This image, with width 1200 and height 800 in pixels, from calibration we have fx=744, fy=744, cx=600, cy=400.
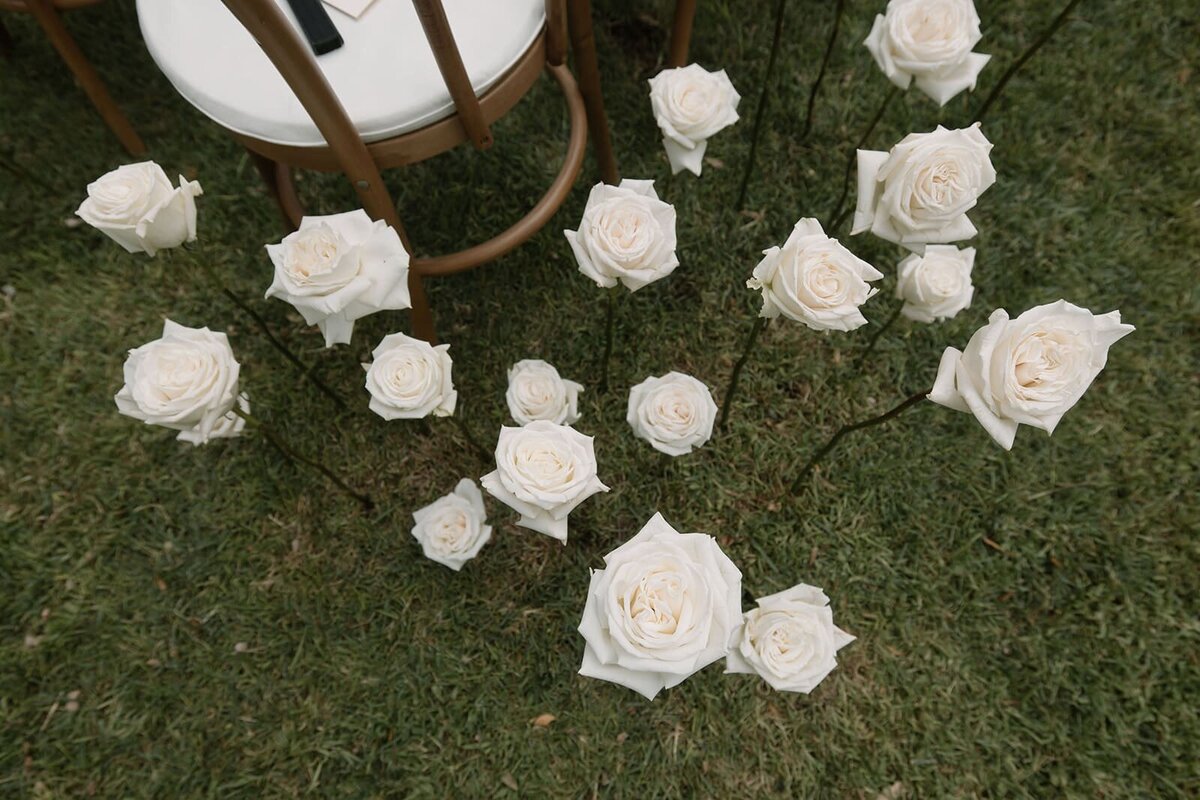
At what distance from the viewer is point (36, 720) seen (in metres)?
1.60

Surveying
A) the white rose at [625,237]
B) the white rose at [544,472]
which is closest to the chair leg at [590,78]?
the white rose at [625,237]

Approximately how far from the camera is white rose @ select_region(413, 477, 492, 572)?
5.00ft

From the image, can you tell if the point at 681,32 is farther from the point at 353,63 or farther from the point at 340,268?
the point at 340,268

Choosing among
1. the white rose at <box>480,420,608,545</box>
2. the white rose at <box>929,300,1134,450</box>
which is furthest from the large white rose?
the white rose at <box>929,300,1134,450</box>

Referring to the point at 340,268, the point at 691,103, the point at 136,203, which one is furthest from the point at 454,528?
the point at 691,103

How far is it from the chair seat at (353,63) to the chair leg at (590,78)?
0.11 meters

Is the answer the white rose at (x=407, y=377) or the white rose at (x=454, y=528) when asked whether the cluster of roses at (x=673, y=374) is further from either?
the white rose at (x=454, y=528)

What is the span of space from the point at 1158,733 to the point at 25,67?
3.40 m

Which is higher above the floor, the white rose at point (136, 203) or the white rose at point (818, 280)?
the white rose at point (818, 280)

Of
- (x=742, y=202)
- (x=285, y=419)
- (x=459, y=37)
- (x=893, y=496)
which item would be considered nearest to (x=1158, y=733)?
(x=893, y=496)

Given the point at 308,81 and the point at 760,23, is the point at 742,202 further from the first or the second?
the point at 308,81

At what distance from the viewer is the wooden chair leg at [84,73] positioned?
67.4 inches

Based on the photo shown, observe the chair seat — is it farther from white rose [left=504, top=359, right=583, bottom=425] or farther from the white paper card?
white rose [left=504, top=359, right=583, bottom=425]

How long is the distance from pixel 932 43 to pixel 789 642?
109cm
